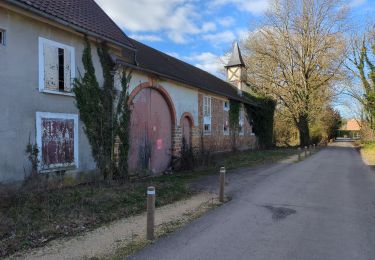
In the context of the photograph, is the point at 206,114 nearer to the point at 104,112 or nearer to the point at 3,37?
the point at 104,112

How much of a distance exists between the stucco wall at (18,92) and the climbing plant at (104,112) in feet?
4.39

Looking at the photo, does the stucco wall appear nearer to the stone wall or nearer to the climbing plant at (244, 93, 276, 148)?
the stone wall

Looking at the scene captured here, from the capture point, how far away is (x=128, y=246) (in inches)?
223

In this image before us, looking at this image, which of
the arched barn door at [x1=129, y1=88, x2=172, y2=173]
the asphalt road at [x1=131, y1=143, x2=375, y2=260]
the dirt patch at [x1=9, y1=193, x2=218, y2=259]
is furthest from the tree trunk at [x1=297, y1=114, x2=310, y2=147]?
the dirt patch at [x1=9, y1=193, x2=218, y2=259]

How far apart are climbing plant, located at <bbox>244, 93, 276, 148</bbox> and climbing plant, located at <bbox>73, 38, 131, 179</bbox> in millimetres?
19458

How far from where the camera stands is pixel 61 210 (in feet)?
24.2

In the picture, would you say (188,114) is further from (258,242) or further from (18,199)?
(258,242)

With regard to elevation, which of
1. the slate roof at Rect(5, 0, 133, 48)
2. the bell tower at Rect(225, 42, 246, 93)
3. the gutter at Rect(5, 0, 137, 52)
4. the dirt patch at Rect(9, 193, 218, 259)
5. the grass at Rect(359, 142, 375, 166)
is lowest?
the dirt patch at Rect(9, 193, 218, 259)

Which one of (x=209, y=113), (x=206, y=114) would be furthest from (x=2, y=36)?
(x=209, y=113)

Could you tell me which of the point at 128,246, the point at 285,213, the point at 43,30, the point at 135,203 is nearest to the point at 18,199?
the point at 135,203

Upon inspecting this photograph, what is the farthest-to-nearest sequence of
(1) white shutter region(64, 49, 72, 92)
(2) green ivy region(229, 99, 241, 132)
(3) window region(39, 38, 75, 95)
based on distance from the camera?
1. (2) green ivy region(229, 99, 241, 132)
2. (1) white shutter region(64, 49, 72, 92)
3. (3) window region(39, 38, 75, 95)

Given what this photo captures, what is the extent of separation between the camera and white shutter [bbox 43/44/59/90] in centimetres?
996

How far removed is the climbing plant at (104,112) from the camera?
11.3 metres

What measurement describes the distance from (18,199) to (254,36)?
3313cm
